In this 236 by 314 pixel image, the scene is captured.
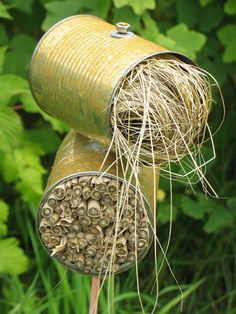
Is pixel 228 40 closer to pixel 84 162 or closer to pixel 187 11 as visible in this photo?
pixel 187 11

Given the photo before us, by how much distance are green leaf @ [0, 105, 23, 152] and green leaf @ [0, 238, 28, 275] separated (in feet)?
1.45

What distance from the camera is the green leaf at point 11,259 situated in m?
2.88

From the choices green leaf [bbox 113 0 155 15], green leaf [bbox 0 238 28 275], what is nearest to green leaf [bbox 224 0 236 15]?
green leaf [bbox 113 0 155 15]

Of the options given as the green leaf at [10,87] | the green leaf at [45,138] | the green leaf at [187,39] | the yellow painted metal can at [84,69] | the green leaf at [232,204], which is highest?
the yellow painted metal can at [84,69]

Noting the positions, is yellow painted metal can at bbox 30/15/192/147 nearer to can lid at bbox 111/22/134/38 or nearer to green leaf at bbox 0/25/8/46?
can lid at bbox 111/22/134/38

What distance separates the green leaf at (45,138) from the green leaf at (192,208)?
56cm

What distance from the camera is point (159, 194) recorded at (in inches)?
132

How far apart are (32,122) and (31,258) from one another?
61 centimetres

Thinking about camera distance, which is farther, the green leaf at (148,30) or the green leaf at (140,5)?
the green leaf at (148,30)

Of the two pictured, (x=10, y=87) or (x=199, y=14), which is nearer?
(x=10, y=87)

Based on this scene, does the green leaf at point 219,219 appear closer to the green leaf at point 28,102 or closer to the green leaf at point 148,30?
the green leaf at point 148,30

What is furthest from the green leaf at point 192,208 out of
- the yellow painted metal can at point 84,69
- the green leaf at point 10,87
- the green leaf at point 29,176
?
the yellow painted metal can at point 84,69

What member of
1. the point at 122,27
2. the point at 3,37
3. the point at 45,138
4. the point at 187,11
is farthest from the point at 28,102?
the point at 122,27

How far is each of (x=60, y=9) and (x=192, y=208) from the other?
3.13 feet
